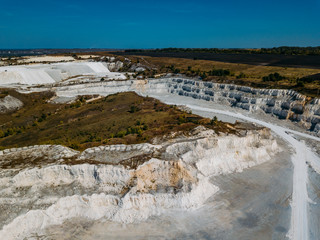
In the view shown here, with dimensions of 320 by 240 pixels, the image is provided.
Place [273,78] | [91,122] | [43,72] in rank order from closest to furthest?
[91,122] → [273,78] → [43,72]

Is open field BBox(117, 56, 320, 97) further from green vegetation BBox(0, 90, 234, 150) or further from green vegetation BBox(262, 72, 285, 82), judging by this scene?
green vegetation BBox(0, 90, 234, 150)

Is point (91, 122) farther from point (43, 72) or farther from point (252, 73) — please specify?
point (252, 73)

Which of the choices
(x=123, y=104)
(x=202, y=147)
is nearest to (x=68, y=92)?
(x=123, y=104)

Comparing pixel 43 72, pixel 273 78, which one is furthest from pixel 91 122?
pixel 43 72

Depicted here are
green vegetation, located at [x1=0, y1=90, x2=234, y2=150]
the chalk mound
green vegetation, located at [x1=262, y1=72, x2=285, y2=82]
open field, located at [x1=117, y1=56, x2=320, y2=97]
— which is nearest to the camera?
green vegetation, located at [x1=0, y1=90, x2=234, y2=150]

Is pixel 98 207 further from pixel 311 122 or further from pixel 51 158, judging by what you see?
pixel 311 122

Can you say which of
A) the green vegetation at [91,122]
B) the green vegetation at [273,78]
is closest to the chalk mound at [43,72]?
the green vegetation at [91,122]

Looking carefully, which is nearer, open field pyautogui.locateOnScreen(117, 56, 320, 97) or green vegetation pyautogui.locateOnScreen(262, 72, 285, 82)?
open field pyautogui.locateOnScreen(117, 56, 320, 97)

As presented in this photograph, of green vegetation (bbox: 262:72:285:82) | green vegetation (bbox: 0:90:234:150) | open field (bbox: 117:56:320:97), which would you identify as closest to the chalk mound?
green vegetation (bbox: 0:90:234:150)
